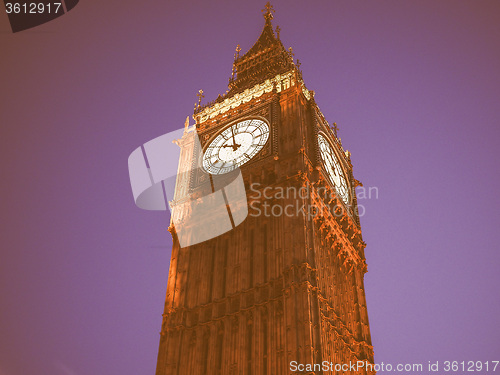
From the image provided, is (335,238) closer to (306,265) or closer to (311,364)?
(306,265)

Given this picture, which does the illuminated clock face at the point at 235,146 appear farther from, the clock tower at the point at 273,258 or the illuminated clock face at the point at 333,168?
the illuminated clock face at the point at 333,168

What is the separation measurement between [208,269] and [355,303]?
36.8 feet

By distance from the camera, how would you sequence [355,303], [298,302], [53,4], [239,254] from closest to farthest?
[53,4] → [298,302] → [239,254] → [355,303]

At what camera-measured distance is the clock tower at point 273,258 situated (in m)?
41.1

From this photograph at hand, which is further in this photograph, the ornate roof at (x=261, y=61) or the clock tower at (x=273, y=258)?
the ornate roof at (x=261, y=61)

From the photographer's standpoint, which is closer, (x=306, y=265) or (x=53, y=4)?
(x=53, y=4)

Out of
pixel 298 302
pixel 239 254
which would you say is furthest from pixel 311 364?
pixel 239 254

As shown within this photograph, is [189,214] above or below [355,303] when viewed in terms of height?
above

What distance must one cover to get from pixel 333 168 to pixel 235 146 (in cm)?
836

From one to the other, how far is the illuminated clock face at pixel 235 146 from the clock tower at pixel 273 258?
106 millimetres

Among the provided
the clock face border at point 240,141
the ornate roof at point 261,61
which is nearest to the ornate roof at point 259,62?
the ornate roof at point 261,61

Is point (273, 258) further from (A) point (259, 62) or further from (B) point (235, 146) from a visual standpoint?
(A) point (259, 62)

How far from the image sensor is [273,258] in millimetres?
45219

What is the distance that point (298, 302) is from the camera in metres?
41.3
